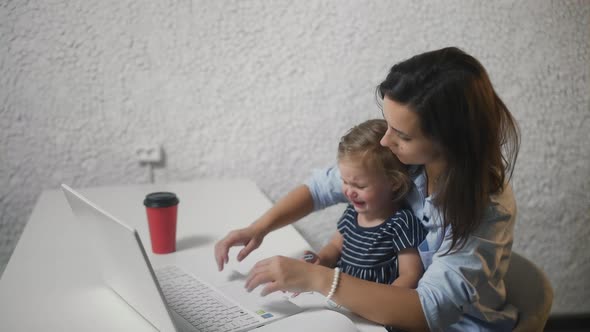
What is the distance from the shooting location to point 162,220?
3.59 feet

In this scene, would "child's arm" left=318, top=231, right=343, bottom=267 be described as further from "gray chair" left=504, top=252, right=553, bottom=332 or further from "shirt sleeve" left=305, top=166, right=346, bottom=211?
"gray chair" left=504, top=252, right=553, bottom=332

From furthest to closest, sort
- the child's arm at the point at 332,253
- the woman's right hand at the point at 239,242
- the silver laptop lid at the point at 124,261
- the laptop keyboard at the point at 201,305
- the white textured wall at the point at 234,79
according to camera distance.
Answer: the white textured wall at the point at 234,79
the child's arm at the point at 332,253
the woman's right hand at the point at 239,242
the laptop keyboard at the point at 201,305
the silver laptop lid at the point at 124,261

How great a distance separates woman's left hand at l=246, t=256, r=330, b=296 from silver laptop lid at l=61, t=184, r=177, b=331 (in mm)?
176

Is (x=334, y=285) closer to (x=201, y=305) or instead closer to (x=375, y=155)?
(x=201, y=305)

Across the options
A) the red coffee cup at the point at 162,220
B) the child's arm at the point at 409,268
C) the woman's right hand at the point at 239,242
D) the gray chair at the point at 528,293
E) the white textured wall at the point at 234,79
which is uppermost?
the white textured wall at the point at 234,79

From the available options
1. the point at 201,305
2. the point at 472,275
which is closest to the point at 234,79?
the point at 201,305

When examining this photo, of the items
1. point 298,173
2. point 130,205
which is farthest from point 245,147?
point 130,205

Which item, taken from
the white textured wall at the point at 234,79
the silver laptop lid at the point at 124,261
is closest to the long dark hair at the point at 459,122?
the silver laptop lid at the point at 124,261

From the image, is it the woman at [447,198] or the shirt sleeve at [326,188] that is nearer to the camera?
the woman at [447,198]

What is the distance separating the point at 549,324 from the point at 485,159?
4.98 ft

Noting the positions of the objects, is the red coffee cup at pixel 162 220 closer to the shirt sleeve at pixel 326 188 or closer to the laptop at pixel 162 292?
the laptop at pixel 162 292

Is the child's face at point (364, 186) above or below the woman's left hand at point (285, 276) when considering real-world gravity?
above

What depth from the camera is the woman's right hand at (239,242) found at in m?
1.04

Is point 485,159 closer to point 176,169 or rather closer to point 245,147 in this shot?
point 245,147
